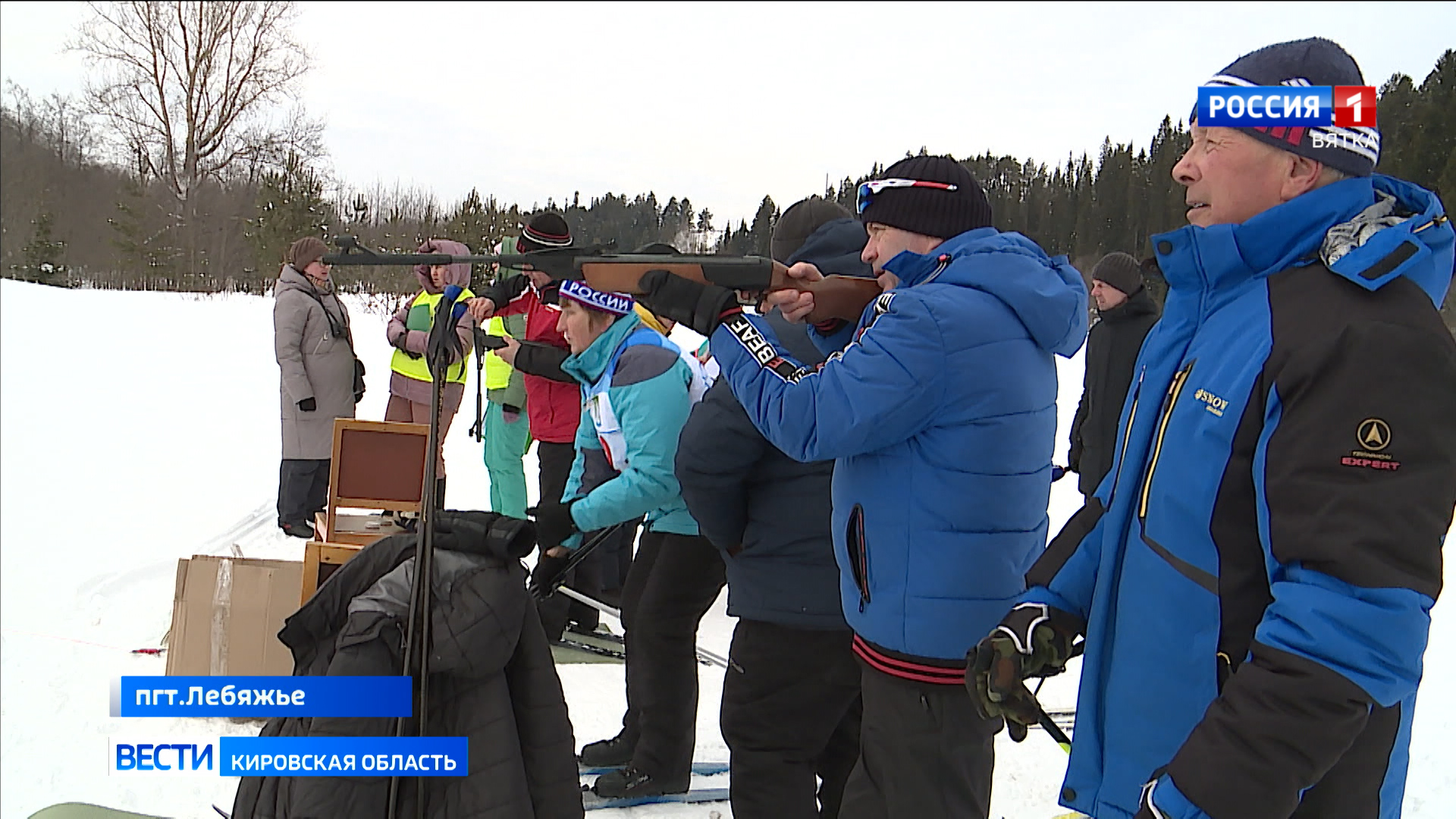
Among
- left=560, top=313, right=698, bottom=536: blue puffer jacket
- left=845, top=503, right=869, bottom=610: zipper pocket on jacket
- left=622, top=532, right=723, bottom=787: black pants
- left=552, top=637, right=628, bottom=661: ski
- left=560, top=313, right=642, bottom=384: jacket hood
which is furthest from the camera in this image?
left=552, top=637, right=628, bottom=661: ski

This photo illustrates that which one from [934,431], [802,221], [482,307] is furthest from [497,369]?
[934,431]

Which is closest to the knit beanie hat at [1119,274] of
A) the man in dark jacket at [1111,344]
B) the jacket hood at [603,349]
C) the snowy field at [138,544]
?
the man in dark jacket at [1111,344]

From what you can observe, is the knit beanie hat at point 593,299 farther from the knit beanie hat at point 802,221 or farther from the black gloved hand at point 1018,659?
the black gloved hand at point 1018,659

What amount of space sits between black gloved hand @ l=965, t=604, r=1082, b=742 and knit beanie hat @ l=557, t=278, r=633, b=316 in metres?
1.74

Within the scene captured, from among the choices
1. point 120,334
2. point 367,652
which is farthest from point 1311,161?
point 120,334

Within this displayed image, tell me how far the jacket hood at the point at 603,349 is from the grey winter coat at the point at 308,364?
297 centimetres

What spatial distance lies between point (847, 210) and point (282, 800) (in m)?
1.82

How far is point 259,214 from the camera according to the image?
22.7 metres

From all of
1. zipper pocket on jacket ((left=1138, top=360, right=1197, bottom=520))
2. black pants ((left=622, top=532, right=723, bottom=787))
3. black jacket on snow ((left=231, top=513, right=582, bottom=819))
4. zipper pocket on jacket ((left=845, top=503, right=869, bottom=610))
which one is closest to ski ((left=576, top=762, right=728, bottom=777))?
black pants ((left=622, top=532, right=723, bottom=787))

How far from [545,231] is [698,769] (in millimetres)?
2190

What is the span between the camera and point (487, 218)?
21.0 meters

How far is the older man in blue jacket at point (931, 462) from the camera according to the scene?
1710 mm
